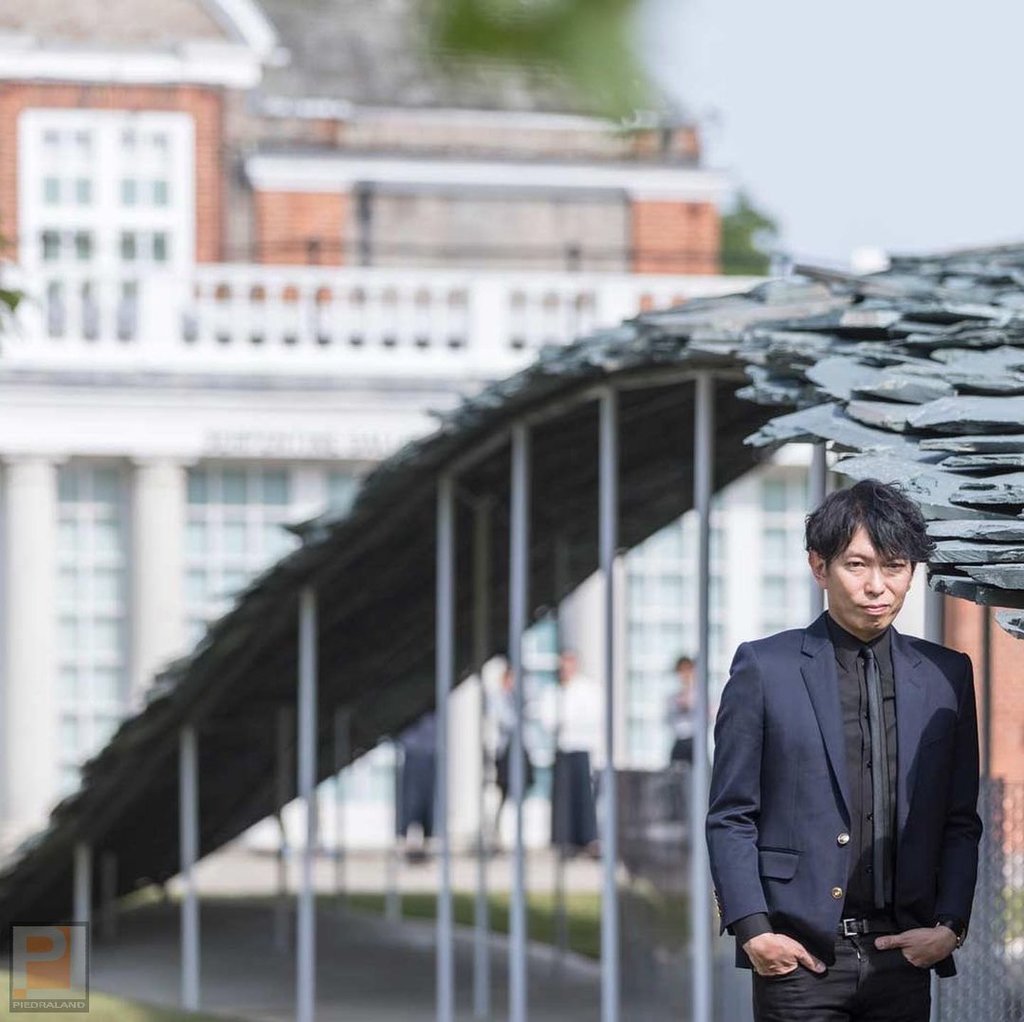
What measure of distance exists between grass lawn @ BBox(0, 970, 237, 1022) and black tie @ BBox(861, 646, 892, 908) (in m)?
3.39

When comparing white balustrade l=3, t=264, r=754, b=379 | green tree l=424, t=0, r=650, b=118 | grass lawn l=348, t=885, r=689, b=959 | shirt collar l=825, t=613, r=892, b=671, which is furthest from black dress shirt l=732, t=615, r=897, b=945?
white balustrade l=3, t=264, r=754, b=379

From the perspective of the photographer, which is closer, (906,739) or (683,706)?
(906,739)

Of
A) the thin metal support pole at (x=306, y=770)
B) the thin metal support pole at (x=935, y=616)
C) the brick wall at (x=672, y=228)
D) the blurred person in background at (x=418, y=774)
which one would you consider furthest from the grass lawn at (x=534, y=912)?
the brick wall at (x=672, y=228)

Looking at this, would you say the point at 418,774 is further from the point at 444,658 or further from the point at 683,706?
the point at 444,658

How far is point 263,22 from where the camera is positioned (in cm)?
2494

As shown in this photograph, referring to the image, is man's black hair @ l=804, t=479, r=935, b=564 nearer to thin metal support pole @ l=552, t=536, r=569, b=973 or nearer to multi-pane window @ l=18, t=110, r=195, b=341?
thin metal support pole @ l=552, t=536, r=569, b=973

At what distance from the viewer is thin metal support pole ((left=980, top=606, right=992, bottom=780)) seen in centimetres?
672

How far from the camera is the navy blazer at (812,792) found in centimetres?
450

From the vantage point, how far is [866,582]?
14.8 ft

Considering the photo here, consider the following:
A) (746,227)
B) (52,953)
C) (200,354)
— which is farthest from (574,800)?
(746,227)

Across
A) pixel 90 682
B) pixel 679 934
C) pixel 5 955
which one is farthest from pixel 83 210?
pixel 679 934

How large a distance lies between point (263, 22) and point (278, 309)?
359 cm

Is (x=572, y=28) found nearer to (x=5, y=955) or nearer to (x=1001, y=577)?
(x=1001, y=577)

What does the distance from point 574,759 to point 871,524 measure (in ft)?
34.8
